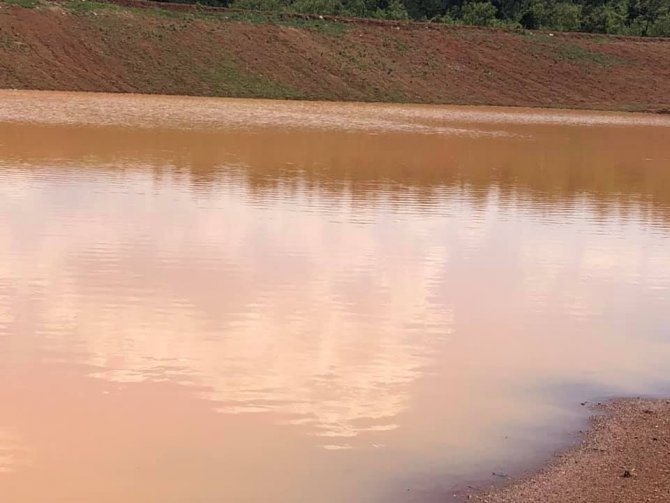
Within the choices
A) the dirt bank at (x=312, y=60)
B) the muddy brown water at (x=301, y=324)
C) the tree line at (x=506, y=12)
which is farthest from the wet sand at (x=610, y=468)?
the tree line at (x=506, y=12)

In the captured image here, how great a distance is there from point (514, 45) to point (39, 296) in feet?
204

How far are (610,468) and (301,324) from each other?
14.0 feet

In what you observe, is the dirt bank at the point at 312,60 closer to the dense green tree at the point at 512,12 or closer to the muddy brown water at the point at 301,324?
the dense green tree at the point at 512,12

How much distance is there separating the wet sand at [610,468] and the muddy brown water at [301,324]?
0.90 ft

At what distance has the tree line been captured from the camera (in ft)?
260

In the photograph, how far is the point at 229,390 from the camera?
9.05 meters

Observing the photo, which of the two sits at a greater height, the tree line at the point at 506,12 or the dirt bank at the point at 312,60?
the tree line at the point at 506,12

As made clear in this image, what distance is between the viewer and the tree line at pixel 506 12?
79.3 m

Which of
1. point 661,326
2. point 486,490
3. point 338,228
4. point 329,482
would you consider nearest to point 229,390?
point 329,482

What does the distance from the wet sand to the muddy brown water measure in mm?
275

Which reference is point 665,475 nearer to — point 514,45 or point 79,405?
point 79,405

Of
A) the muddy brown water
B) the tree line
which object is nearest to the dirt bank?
the tree line

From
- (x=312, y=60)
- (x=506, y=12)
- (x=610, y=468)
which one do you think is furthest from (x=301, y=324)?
(x=506, y=12)

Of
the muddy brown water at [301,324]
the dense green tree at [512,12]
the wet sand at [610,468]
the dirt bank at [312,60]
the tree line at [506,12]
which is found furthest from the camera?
A: the dense green tree at [512,12]
